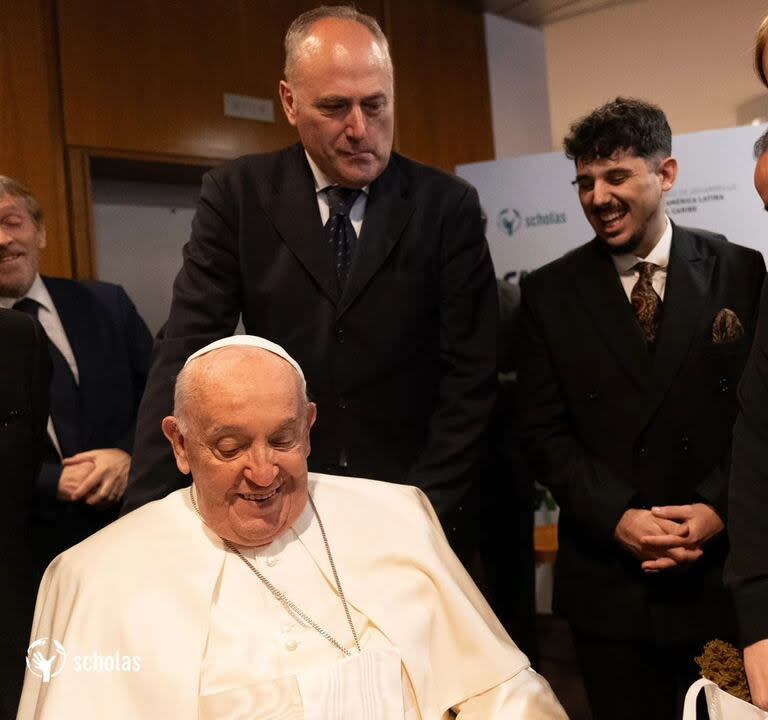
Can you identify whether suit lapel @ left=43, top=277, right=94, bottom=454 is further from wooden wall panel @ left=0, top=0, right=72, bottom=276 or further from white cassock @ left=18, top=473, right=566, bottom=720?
white cassock @ left=18, top=473, right=566, bottom=720

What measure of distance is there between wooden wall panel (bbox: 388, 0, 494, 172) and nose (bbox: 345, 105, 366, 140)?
127 inches

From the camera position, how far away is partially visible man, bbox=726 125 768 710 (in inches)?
67.0

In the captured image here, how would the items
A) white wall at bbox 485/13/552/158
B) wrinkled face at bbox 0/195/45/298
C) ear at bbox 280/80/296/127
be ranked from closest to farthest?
ear at bbox 280/80/296/127
wrinkled face at bbox 0/195/45/298
white wall at bbox 485/13/552/158

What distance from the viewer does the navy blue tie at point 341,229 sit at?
2.39m

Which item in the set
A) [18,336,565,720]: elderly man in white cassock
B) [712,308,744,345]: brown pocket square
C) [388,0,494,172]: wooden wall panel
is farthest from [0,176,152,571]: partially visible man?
[388,0,494,172]: wooden wall panel

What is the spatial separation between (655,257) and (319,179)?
91 centimetres

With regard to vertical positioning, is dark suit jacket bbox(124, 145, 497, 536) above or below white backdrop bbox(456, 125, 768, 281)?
below

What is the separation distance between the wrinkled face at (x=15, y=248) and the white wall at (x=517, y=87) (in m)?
3.60

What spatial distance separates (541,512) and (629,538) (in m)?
2.27

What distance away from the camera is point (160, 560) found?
1956 mm

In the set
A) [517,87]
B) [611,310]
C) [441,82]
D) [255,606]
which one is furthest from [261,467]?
[517,87]

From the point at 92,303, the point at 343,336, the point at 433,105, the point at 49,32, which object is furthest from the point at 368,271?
the point at 433,105

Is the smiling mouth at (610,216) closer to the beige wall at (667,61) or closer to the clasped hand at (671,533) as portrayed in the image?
the clasped hand at (671,533)

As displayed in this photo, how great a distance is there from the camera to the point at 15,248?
3.01 m
